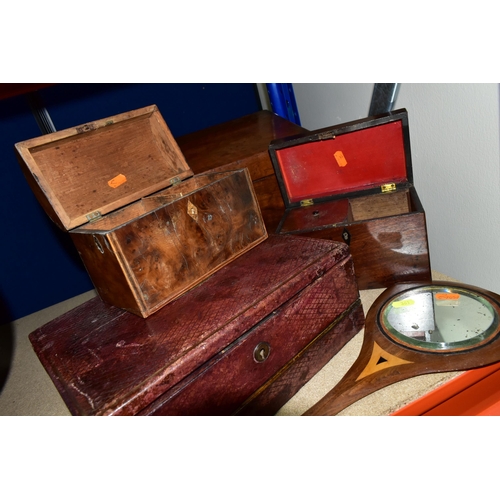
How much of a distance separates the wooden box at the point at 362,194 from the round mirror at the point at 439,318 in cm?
13

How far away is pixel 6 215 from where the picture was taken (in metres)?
1.97

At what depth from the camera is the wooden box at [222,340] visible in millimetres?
975

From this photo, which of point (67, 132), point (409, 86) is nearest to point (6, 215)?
point (67, 132)

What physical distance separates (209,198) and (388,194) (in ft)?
2.42

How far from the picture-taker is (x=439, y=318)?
4.26 ft

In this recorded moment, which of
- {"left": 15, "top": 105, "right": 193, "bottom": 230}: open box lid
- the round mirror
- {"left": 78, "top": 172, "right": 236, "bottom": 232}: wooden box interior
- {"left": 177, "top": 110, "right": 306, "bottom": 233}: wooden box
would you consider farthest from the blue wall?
the round mirror

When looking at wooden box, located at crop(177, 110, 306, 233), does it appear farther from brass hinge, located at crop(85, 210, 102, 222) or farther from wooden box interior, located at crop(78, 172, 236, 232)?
brass hinge, located at crop(85, 210, 102, 222)

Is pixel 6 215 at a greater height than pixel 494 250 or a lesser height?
greater

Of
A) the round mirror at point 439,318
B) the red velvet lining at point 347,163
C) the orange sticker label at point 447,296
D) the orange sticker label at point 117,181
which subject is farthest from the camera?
the red velvet lining at point 347,163

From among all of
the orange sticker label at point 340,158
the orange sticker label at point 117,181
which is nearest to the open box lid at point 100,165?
the orange sticker label at point 117,181

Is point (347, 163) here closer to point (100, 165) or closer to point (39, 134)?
point (100, 165)

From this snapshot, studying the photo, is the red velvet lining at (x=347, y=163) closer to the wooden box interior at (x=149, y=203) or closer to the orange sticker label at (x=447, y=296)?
the wooden box interior at (x=149, y=203)

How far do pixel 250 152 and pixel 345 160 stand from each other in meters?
0.39
